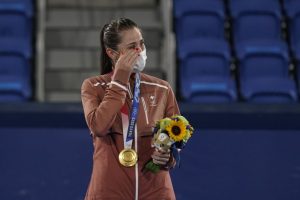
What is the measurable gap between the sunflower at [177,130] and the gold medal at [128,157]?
0.46 feet

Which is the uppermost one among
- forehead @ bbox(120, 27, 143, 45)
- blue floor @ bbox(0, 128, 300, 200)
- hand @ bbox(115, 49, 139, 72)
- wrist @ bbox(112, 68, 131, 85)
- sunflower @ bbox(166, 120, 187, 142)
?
forehead @ bbox(120, 27, 143, 45)

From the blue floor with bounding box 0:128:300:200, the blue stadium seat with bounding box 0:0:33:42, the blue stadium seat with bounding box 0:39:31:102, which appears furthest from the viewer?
the blue stadium seat with bounding box 0:0:33:42

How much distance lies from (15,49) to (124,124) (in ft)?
15.8

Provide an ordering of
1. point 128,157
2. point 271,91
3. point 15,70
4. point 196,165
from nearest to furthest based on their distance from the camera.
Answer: point 128,157 → point 196,165 → point 271,91 → point 15,70

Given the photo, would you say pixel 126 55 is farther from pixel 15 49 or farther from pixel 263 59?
pixel 263 59

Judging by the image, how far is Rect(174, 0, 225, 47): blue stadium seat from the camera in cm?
729

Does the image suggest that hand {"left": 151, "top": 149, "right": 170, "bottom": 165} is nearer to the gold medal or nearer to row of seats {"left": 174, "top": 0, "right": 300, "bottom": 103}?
the gold medal

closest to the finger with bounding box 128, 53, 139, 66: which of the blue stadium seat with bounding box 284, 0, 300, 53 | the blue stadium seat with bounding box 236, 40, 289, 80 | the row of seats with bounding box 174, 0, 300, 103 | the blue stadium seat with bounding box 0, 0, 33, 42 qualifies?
the row of seats with bounding box 174, 0, 300, 103

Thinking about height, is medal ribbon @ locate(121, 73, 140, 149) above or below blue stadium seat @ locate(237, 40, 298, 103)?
above

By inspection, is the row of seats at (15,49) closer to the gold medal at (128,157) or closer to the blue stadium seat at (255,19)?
the blue stadium seat at (255,19)

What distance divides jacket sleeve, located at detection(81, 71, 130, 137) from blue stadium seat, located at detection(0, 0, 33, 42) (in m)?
4.98

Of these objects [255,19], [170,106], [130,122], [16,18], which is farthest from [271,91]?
[130,122]

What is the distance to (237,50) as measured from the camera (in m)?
7.20

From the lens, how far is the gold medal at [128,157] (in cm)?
227
